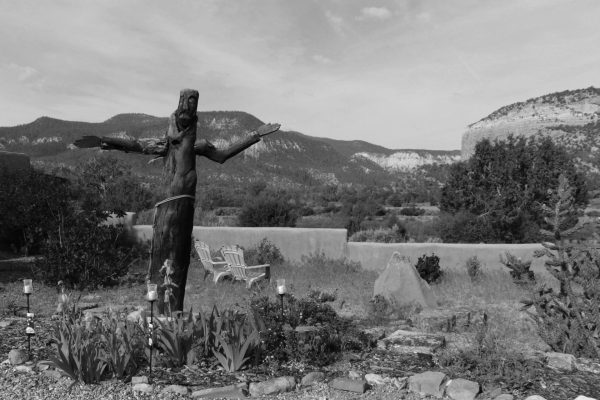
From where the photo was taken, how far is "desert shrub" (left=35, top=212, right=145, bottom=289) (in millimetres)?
9039

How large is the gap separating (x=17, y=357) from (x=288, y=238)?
→ 25.5ft

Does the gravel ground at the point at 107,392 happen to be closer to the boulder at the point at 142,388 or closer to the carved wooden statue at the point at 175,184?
the boulder at the point at 142,388

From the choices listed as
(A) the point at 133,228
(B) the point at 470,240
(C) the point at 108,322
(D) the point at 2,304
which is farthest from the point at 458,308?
(A) the point at 133,228

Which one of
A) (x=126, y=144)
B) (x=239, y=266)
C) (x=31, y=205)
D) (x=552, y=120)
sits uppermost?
(x=552, y=120)

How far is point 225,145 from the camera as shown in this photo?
56.7m

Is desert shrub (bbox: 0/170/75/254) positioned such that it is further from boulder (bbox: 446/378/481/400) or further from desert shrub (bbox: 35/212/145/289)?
boulder (bbox: 446/378/481/400)

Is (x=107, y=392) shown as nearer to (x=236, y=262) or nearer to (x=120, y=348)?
(x=120, y=348)

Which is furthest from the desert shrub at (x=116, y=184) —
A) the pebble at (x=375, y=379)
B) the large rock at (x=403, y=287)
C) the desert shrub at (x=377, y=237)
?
the pebble at (x=375, y=379)

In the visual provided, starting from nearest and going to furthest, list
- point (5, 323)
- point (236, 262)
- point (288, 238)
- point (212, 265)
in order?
point (5, 323) → point (236, 262) → point (212, 265) → point (288, 238)

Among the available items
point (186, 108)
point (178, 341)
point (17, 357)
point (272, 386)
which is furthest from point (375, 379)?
point (186, 108)

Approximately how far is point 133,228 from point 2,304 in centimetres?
570

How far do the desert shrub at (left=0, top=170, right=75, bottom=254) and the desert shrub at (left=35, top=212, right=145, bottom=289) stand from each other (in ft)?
1.67

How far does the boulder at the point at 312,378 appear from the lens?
4.27 meters

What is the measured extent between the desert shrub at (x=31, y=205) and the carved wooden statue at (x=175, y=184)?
4.96 m
